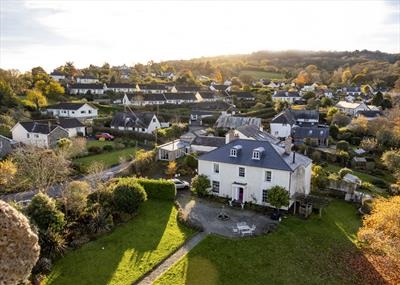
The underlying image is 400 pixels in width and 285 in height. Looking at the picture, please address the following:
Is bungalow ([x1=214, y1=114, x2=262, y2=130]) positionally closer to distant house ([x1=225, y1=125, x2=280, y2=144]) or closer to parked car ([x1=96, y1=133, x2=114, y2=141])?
distant house ([x1=225, y1=125, x2=280, y2=144])

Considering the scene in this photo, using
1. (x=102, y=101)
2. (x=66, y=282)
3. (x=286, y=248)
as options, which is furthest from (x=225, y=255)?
(x=102, y=101)

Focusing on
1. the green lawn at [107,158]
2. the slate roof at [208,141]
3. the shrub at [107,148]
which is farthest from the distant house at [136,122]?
the slate roof at [208,141]

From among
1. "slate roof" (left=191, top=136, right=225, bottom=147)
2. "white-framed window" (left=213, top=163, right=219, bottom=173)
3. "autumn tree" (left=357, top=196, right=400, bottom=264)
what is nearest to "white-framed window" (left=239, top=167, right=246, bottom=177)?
"white-framed window" (left=213, top=163, right=219, bottom=173)

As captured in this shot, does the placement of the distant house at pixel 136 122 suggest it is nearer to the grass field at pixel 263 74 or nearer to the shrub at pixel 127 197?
the shrub at pixel 127 197

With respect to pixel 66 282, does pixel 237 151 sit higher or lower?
higher

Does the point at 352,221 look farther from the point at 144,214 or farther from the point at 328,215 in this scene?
the point at 144,214

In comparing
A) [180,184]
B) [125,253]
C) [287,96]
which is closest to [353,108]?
[287,96]

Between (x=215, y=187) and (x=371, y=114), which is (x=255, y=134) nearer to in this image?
(x=215, y=187)
